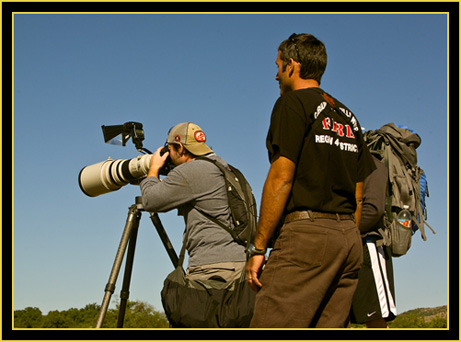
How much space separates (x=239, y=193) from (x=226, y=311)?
0.92 m

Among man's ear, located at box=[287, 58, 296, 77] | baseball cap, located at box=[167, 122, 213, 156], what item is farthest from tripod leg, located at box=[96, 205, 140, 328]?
man's ear, located at box=[287, 58, 296, 77]

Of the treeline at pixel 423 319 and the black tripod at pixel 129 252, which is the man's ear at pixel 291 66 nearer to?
the black tripod at pixel 129 252

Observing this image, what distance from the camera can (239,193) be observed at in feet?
15.4

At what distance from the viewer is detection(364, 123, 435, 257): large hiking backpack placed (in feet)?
18.1

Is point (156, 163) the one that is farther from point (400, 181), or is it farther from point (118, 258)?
point (400, 181)

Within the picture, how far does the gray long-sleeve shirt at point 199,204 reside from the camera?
456 cm

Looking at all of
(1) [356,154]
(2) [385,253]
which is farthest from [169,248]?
(1) [356,154]

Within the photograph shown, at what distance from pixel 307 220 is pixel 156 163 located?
2259mm

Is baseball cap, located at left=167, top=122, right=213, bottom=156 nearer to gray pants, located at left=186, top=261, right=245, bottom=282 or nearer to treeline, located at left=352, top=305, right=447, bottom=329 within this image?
gray pants, located at left=186, top=261, right=245, bottom=282

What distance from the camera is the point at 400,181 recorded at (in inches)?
220

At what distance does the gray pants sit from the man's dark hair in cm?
170

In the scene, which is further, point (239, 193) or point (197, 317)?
point (239, 193)

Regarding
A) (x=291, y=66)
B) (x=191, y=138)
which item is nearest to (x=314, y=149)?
(x=291, y=66)

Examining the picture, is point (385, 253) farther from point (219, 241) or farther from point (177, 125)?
point (177, 125)
